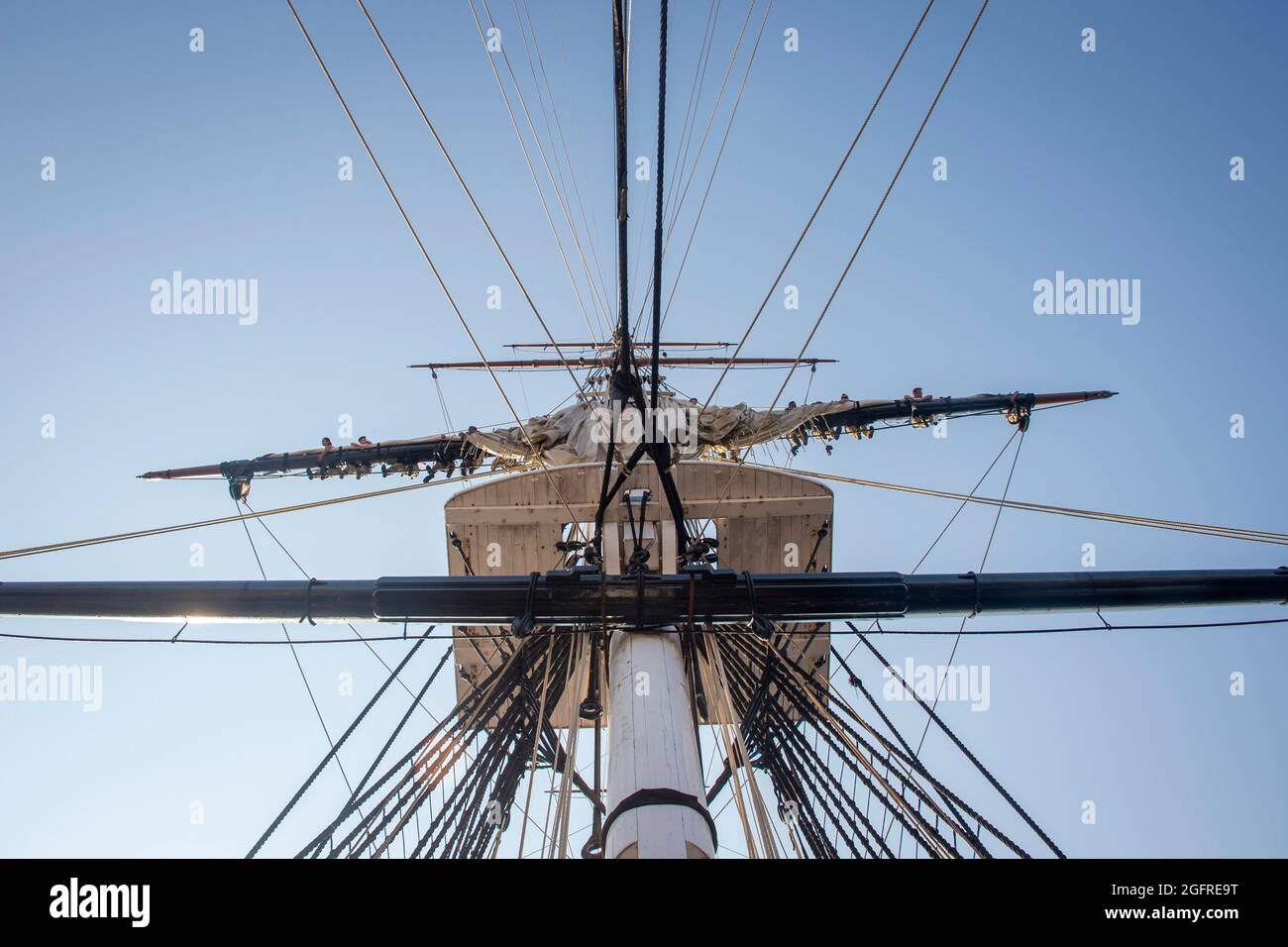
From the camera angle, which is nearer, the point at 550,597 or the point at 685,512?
the point at 550,597

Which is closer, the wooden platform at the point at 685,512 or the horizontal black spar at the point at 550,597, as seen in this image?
the horizontal black spar at the point at 550,597

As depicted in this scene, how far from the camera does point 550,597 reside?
350 centimetres

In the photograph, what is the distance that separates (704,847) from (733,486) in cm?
395

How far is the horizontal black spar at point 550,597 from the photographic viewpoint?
137 inches

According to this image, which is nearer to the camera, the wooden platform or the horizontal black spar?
the horizontal black spar

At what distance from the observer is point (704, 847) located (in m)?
2.74

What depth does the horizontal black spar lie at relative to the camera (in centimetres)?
349
